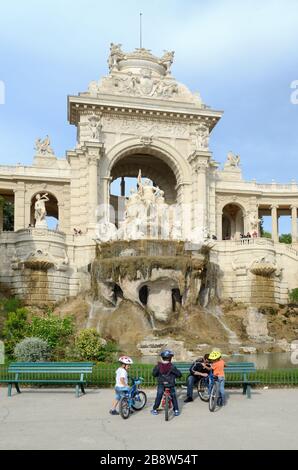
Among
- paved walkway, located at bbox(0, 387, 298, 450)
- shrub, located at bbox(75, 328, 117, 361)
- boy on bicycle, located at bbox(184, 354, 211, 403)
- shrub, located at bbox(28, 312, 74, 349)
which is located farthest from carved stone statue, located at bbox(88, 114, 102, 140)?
boy on bicycle, located at bbox(184, 354, 211, 403)

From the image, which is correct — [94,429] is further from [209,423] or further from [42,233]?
[42,233]

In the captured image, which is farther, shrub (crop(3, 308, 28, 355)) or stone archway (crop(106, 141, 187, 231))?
stone archway (crop(106, 141, 187, 231))

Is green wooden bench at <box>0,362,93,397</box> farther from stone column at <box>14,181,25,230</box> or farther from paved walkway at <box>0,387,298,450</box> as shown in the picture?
stone column at <box>14,181,25,230</box>

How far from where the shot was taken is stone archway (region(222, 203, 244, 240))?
56250 millimetres

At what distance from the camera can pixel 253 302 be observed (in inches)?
1681

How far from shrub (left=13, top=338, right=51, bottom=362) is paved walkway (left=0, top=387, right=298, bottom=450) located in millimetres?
3050

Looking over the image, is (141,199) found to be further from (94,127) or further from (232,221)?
(232,221)

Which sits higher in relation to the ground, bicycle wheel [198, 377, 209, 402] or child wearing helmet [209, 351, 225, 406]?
child wearing helmet [209, 351, 225, 406]

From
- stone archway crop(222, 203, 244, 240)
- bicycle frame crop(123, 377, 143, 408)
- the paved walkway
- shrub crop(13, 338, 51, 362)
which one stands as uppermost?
stone archway crop(222, 203, 244, 240)

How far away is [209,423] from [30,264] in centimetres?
2925

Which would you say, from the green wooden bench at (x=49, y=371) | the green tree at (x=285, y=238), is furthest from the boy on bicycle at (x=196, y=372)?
the green tree at (x=285, y=238)

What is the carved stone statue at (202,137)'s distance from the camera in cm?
4934

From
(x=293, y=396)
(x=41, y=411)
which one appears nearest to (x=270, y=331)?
(x=293, y=396)

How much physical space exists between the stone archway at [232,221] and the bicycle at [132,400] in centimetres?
4286
